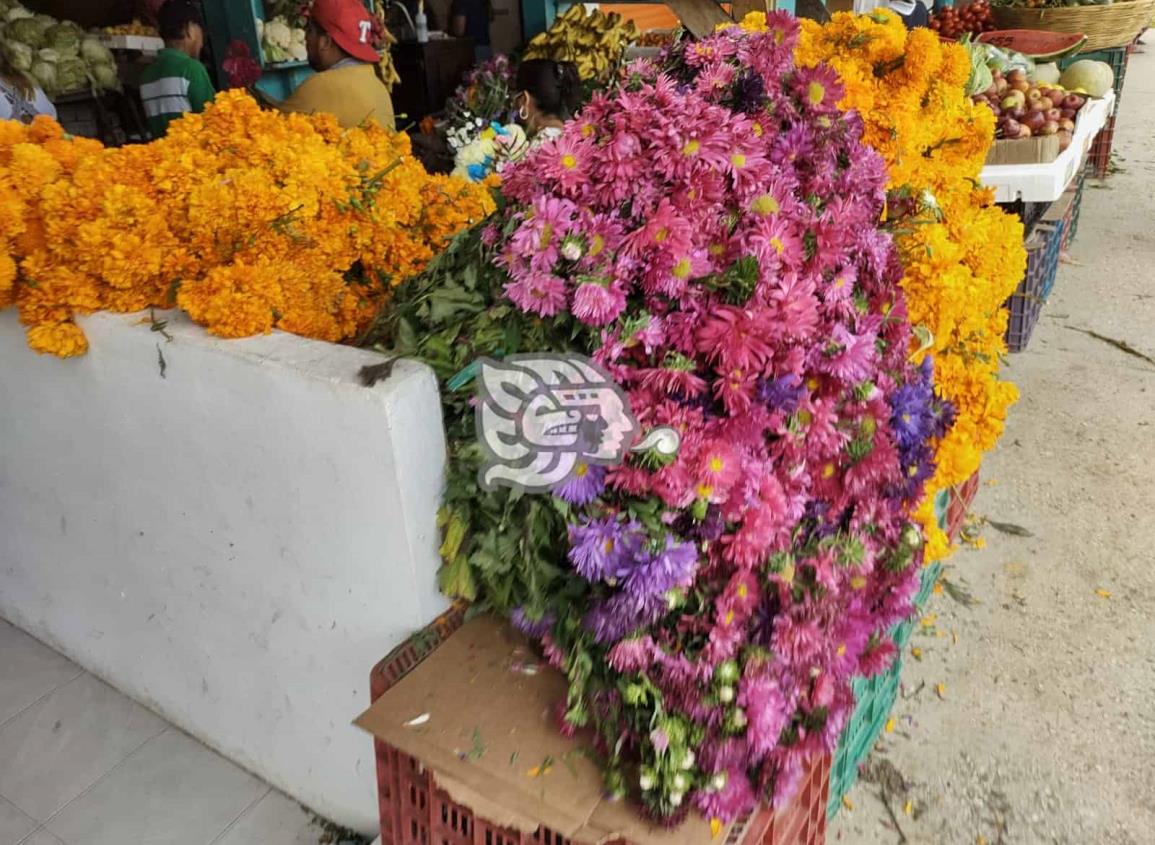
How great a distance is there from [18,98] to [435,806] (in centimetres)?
333

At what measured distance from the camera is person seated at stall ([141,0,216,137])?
14.6 ft

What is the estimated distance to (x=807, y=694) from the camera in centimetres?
135

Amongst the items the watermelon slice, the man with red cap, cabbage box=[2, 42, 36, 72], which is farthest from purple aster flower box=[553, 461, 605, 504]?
cabbage box=[2, 42, 36, 72]

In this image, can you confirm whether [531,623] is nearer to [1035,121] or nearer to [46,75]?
[1035,121]

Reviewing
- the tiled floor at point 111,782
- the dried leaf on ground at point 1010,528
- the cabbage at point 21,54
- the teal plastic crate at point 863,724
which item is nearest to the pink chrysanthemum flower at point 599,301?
the teal plastic crate at point 863,724

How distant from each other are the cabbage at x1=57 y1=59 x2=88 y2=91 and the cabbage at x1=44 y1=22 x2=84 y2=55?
0.08 meters

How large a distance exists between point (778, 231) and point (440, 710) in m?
0.94

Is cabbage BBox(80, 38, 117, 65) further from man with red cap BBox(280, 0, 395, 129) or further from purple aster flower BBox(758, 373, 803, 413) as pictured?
purple aster flower BBox(758, 373, 803, 413)

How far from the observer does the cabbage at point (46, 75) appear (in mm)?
5785

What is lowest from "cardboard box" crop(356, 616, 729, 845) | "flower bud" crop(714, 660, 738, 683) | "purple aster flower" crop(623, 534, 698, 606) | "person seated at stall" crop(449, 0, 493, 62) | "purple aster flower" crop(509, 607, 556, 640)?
"cardboard box" crop(356, 616, 729, 845)

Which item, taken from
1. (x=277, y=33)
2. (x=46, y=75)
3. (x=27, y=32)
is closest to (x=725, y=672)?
(x=277, y=33)

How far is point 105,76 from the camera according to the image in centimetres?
617

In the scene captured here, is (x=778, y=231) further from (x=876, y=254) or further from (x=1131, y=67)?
(x=1131, y=67)

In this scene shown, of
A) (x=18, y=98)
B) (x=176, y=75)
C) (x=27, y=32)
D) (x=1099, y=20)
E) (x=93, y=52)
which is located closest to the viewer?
(x=18, y=98)
